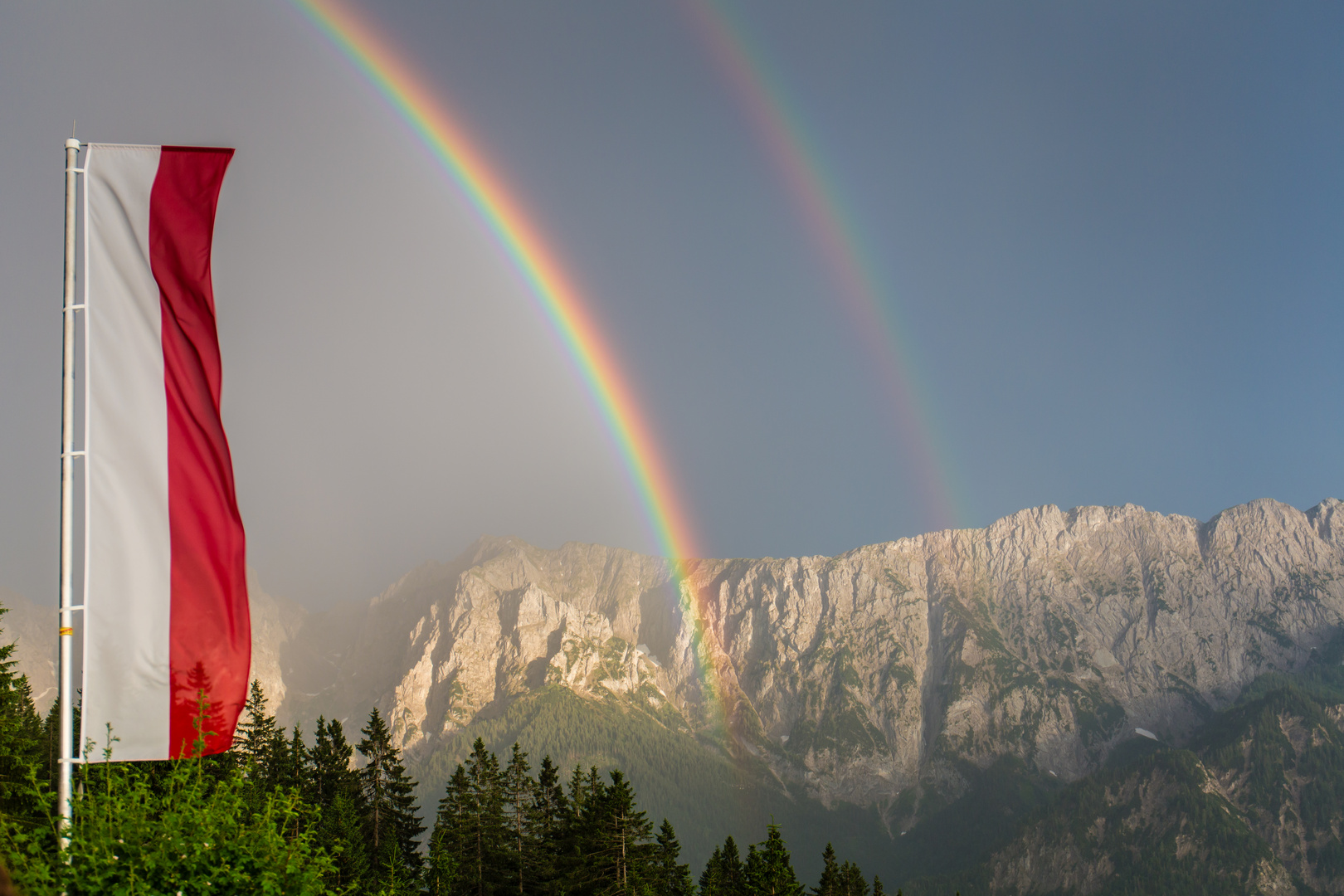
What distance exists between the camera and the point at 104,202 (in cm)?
1444

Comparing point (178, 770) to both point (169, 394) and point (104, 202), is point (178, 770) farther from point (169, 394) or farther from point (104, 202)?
point (104, 202)

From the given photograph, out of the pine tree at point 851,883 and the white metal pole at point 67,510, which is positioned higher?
the white metal pole at point 67,510

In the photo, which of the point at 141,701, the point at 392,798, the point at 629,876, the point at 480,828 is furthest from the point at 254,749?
the point at 141,701

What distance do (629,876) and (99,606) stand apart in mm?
41945

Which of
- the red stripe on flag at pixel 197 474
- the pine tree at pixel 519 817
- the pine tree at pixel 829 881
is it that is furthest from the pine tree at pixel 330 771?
the red stripe on flag at pixel 197 474

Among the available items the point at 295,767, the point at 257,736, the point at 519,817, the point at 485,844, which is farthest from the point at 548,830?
the point at 257,736

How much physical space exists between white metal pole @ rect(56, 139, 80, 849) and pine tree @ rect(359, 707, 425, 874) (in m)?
54.6

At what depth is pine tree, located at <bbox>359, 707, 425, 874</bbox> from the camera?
63938 millimetres

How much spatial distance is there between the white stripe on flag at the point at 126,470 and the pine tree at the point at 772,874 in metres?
40.9

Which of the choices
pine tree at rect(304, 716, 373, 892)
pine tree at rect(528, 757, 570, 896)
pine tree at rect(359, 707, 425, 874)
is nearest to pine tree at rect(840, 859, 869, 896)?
pine tree at rect(528, 757, 570, 896)

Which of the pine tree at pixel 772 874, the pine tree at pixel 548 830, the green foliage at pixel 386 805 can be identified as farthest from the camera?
the green foliage at pixel 386 805

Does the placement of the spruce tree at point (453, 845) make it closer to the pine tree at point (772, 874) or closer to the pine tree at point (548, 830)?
the pine tree at point (548, 830)

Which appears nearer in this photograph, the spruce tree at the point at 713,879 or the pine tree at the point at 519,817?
the pine tree at the point at 519,817

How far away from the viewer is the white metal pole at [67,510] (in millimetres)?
12891
